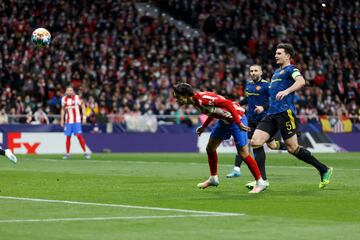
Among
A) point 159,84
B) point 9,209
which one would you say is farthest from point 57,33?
point 9,209

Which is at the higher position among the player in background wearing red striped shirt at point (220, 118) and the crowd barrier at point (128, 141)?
the player in background wearing red striped shirt at point (220, 118)

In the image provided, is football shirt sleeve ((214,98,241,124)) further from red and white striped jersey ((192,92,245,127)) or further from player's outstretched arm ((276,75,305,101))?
player's outstretched arm ((276,75,305,101))

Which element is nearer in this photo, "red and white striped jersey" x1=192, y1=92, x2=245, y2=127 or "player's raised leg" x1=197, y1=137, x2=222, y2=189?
"red and white striped jersey" x1=192, y1=92, x2=245, y2=127

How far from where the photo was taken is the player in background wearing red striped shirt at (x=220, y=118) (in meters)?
14.4

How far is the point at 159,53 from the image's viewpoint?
145ft

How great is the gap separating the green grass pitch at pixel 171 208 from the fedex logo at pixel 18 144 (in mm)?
15073

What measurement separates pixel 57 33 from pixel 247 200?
2963 cm

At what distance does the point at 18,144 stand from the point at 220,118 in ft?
70.2

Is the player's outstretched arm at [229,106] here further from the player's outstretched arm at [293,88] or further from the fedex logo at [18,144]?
the fedex logo at [18,144]

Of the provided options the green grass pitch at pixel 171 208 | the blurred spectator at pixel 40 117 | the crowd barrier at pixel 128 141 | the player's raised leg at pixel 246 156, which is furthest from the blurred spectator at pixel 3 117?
the player's raised leg at pixel 246 156

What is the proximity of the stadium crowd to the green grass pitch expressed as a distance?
60.0 ft

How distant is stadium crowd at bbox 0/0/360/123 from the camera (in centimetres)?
3856

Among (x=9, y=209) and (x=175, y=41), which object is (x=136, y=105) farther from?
(x=9, y=209)

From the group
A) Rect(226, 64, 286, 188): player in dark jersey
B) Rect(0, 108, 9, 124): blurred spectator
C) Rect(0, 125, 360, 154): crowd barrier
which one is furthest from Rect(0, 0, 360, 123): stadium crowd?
Rect(226, 64, 286, 188): player in dark jersey
